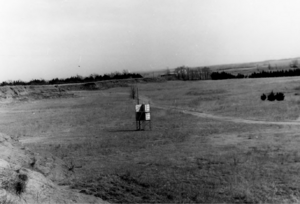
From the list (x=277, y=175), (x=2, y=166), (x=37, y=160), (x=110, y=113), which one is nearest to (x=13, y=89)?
(x=110, y=113)

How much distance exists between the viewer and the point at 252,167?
11.2 meters

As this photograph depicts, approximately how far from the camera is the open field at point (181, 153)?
9.43 metres

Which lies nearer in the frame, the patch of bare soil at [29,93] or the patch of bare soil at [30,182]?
the patch of bare soil at [30,182]

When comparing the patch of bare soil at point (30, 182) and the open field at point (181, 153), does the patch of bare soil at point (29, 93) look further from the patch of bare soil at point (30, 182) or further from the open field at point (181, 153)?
the patch of bare soil at point (30, 182)

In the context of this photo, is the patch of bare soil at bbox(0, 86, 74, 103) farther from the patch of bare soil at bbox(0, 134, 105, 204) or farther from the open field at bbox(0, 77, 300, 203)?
the patch of bare soil at bbox(0, 134, 105, 204)

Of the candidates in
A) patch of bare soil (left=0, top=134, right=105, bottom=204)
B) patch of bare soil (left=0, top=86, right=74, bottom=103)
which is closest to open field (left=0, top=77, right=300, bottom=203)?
patch of bare soil (left=0, top=134, right=105, bottom=204)

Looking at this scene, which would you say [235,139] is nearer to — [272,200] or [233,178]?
[233,178]

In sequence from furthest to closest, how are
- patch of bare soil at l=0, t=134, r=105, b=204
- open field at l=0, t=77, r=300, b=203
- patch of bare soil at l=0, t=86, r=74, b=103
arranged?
patch of bare soil at l=0, t=86, r=74, b=103, open field at l=0, t=77, r=300, b=203, patch of bare soil at l=0, t=134, r=105, b=204

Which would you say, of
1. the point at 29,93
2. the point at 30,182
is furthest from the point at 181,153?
the point at 29,93

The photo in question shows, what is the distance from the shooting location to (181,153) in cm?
1399

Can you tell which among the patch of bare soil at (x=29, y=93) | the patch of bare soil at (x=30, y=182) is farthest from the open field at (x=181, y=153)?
the patch of bare soil at (x=29, y=93)

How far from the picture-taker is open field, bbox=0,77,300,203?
Answer: 9430mm

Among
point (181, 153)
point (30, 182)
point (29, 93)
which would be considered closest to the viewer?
point (30, 182)

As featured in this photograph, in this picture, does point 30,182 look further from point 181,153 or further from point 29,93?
point 29,93
